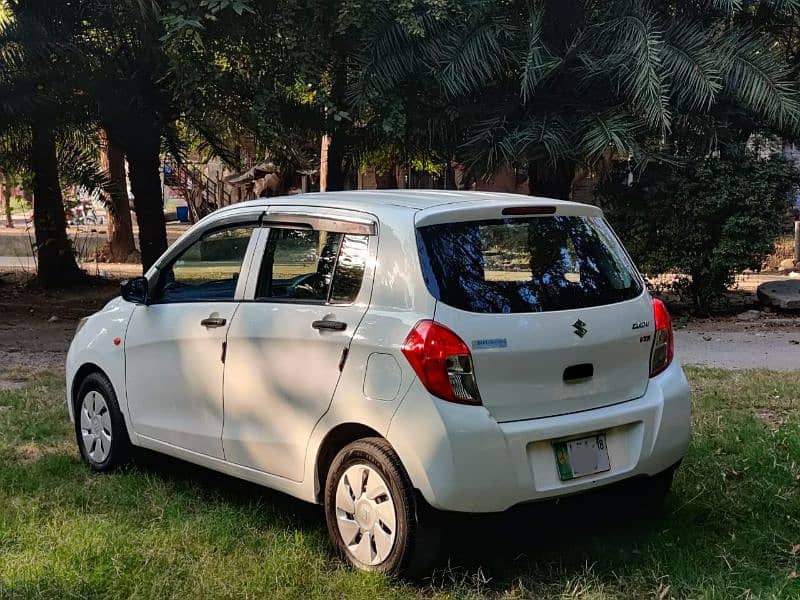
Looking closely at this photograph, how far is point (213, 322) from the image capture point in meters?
4.73

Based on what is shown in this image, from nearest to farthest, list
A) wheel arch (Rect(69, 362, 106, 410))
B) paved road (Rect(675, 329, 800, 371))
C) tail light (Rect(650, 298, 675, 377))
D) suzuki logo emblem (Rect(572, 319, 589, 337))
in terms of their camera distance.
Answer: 1. suzuki logo emblem (Rect(572, 319, 589, 337))
2. tail light (Rect(650, 298, 675, 377))
3. wheel arch (Rect(69, 362, 106, 410))
4. paved road (Rect(675, 329, 800, 371))

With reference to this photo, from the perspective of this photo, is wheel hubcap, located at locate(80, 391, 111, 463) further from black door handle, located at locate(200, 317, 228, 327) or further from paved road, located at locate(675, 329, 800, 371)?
paved road, located at locate(675, 329, 800, 371)

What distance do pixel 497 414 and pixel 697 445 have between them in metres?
2.46

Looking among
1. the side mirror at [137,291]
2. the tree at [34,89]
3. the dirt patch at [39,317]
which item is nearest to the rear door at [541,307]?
the side mirror at [137,291]

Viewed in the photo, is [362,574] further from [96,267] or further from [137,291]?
[96,267]

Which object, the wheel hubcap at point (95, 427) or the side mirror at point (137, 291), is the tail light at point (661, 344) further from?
the wheel hubcap at point (95, 427)

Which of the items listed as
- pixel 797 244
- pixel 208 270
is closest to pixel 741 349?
pixel 208 270

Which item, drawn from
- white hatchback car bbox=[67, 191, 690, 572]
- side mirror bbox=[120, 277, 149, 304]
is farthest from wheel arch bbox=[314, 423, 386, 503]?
side mirror bbox=[120, 277, 149, 304]

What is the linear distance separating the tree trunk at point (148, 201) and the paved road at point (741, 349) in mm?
7869

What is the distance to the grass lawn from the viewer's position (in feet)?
12.7

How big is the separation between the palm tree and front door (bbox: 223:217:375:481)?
20.9 feet

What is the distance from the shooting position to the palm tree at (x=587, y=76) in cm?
1055

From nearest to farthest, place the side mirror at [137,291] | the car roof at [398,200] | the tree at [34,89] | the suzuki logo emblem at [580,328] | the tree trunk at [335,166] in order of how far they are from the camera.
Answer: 1. the suzuki logo emblem at [580,328]
2. the car roof at [398,200]
3. the side mirror at [137,291]
4. the tree at [34,89]
5. the tree trunk at [335,166]

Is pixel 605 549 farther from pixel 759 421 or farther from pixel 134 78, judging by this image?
pixel 134 78
